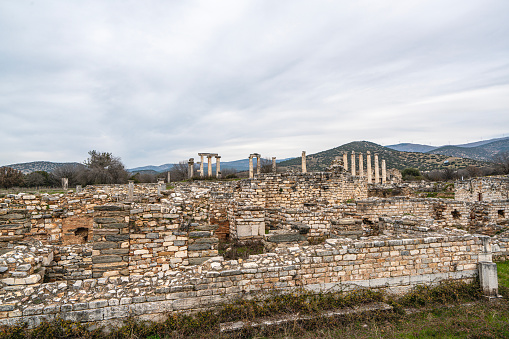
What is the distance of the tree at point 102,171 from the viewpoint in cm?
4331

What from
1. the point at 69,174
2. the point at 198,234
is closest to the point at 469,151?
the point at 198,234

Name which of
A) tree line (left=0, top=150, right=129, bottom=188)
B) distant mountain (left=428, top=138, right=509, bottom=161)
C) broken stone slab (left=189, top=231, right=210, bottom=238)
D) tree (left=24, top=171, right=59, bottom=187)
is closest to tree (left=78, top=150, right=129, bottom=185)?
tree line (left=0, top=150, right=129, bottom=188)

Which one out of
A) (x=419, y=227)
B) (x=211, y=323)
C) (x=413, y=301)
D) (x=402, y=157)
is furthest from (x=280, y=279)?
(x=402, y=157)

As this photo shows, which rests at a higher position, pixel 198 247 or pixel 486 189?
pixel 486 189

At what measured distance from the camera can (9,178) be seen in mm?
37906

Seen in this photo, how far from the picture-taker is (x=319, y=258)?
18.0ft

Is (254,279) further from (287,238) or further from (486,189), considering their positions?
(486,189)

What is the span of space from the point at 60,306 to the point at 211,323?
258 cm

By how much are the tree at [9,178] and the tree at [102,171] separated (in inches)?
312

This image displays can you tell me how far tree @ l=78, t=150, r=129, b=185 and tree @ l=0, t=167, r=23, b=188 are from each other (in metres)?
7.93

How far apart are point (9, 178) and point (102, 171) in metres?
12.1

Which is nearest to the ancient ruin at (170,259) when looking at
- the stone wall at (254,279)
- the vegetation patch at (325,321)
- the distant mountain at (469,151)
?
the stone wall at (254,279)

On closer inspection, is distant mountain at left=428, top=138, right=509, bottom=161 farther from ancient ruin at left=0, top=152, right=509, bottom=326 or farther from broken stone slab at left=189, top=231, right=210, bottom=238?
broken stone slab at left=189, top=231, right=210, bottom=238

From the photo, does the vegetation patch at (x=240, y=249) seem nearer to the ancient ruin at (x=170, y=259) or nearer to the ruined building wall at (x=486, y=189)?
the ancient ruin at (x=170, y=259)
